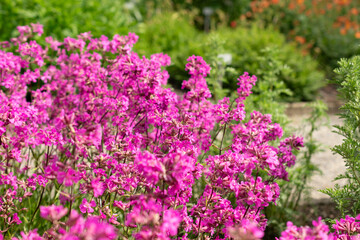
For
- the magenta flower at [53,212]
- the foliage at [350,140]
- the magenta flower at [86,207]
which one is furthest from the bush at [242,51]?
the magenta flower at [53,212]

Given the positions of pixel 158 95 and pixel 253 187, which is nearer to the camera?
pixel 253 187

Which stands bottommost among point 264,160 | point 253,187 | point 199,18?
point 253,187

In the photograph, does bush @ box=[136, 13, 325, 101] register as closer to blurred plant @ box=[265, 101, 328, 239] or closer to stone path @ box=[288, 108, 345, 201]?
stone path @ box=[288, 108, 345, 201]

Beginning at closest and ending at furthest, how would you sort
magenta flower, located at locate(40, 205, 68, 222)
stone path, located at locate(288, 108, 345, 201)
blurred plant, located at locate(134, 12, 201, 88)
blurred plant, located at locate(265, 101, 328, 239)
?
magenta flower, located at locate(40, 205, 68, 222)
blurred plant, located at locate(265, 101, 328, 239)
stone path, located at locate(288, 108, 345, 201)
blurred plant, located at locate(134, 12, 201, 88)

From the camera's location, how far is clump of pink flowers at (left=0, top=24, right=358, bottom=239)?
60.7 inches

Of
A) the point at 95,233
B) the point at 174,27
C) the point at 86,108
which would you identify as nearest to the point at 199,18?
the point at 174,27

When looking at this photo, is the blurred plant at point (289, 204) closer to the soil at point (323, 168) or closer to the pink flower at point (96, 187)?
the soil at point (323, 168)

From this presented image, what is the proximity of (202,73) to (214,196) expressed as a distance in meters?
0.84

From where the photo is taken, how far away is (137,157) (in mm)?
1600

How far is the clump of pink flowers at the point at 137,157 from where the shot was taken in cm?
154

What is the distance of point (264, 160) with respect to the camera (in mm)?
1821

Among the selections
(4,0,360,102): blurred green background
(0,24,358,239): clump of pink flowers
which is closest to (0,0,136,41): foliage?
(4,0,360,102): blurred green background

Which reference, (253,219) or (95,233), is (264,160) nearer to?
(253,219)

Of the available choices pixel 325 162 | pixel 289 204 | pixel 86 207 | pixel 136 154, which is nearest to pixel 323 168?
pixel 325 162
